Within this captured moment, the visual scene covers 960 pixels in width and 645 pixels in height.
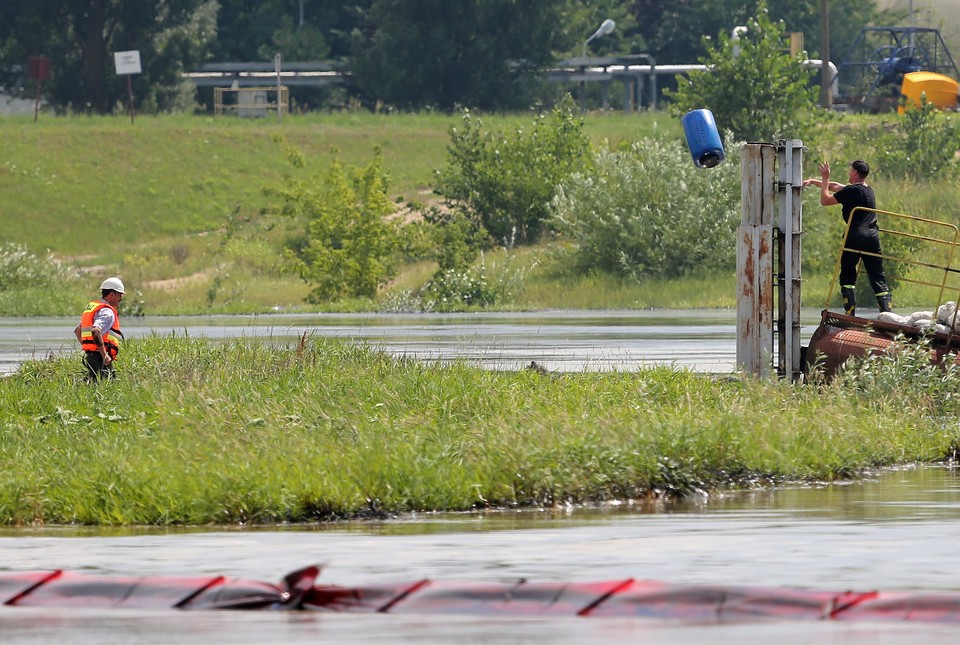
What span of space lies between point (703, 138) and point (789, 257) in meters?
3.73

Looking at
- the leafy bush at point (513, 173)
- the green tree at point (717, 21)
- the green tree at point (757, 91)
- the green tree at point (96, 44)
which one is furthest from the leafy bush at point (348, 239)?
the green tree at point (717, 21)

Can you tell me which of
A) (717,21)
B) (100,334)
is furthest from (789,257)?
(717,21)

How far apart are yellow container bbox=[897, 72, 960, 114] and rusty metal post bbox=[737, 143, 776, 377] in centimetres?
5817

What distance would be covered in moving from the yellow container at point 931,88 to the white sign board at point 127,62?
29969mm

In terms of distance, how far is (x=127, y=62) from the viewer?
246ft

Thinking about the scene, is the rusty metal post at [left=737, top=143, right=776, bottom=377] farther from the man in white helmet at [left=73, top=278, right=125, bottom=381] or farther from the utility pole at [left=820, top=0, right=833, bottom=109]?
the utility pole at [left=820, top=0, right=833, bottom=109]

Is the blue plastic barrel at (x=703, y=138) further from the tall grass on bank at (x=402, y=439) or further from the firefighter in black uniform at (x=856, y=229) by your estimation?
the tall grass on bank at (x=402, y=439)

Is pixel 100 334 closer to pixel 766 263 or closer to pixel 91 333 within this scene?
pixel 91 333

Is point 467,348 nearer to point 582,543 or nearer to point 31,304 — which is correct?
point 582,543

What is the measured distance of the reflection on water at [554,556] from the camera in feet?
24.3

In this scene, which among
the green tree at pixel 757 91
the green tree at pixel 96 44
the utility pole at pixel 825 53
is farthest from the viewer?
the green tree at pixel 96 44

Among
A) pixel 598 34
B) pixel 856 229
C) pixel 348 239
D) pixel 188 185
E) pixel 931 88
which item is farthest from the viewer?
pixel 598 34

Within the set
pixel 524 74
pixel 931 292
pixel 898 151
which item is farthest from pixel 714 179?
pixel 524 74

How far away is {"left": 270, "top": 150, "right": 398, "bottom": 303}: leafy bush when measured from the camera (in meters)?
46.4
